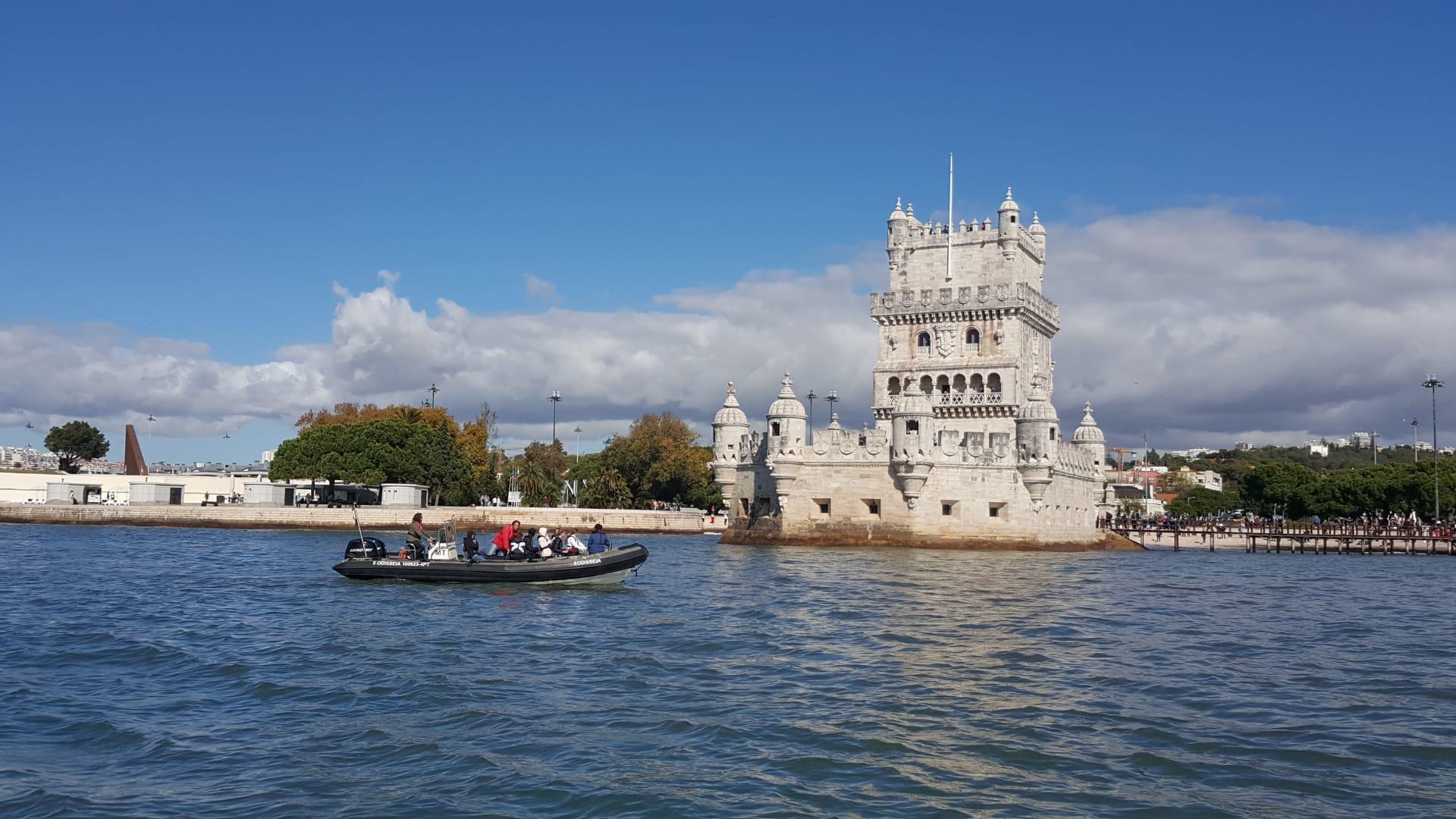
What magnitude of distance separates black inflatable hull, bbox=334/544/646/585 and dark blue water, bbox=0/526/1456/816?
15.9 inches

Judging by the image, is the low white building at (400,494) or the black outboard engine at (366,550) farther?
the low white building at (400,494)

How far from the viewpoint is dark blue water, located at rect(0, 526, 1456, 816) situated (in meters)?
12.1

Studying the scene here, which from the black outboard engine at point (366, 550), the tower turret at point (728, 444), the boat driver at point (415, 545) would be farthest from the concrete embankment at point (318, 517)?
the boat driver at point (415, 545)

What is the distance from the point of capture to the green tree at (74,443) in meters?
106

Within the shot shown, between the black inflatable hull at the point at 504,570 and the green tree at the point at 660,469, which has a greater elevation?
the green tree at the point at 660,469

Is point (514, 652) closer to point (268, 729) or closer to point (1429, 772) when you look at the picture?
point (268, 729)

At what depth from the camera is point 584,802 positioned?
1180 cm

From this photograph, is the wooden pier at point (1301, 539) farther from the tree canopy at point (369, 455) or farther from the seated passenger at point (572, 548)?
the seated passenger at point (572, 548)

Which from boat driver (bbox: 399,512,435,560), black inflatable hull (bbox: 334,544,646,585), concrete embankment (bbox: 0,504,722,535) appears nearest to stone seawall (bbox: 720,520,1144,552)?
concrete embankment (bbox: 0,504,722,535)

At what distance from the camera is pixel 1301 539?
67062 mm

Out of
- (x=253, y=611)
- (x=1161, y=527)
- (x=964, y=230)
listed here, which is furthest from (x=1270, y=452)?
(x=253, y=611)

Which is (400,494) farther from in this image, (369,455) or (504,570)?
(504,570)

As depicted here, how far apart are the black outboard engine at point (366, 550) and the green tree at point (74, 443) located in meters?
84.9

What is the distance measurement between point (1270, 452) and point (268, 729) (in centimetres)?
19780
